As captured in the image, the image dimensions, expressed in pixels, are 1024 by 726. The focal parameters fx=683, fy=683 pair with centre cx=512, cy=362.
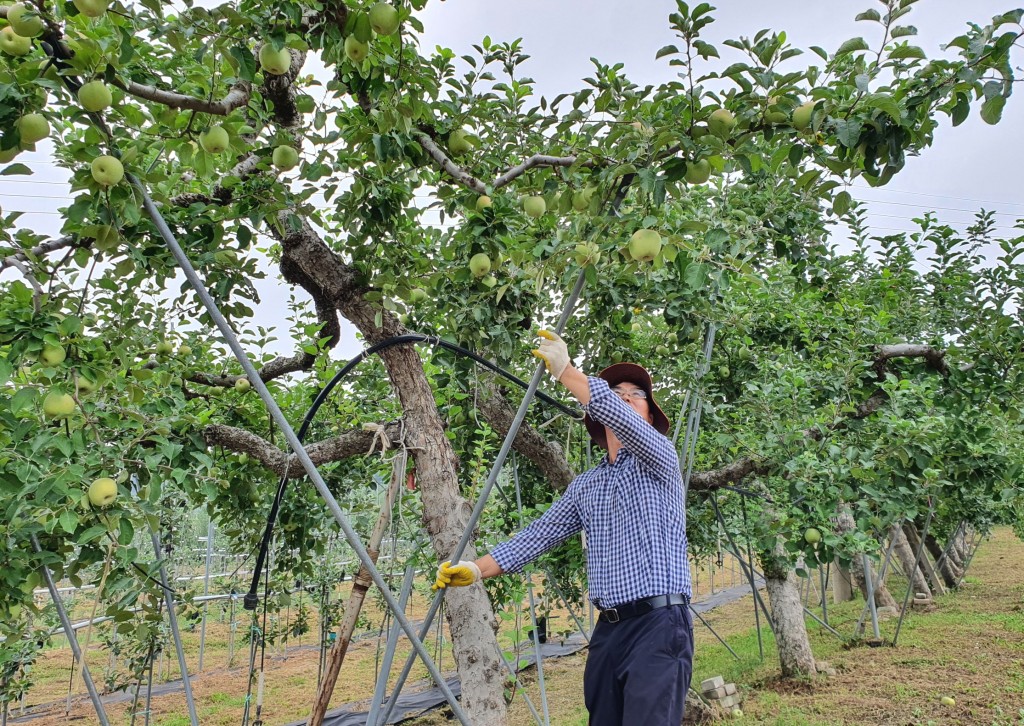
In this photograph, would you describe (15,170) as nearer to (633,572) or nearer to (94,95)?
(94,95)

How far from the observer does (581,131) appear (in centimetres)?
202

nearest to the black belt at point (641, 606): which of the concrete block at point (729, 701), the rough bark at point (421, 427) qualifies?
the rough bark at point (421, 427)

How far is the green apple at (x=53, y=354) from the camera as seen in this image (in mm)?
1675

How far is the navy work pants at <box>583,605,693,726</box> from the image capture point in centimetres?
157

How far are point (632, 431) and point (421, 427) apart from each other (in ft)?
3.97

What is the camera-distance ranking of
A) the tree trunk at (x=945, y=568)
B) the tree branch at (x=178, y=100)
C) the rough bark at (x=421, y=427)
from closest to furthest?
the tree branch at (x=178, y=100) < the rough bark at (x=421, y=427) < the tree trunk at (x=945, y=568)

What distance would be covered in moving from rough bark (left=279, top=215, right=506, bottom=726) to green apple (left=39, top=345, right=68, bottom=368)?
0.99m

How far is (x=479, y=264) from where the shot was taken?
7.00 ft

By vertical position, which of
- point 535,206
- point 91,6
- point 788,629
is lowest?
point 788,629

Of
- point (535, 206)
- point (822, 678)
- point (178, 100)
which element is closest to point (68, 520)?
point (178, 100)

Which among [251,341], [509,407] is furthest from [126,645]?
[509,407]

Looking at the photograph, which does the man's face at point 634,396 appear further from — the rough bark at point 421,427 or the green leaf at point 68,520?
the green leaf at point 68,520

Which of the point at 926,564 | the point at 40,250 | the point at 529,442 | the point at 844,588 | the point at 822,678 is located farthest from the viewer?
the point at 844,588

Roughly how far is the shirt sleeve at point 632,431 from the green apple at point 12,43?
1.44m
